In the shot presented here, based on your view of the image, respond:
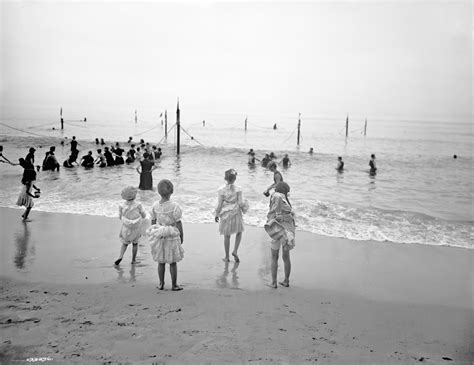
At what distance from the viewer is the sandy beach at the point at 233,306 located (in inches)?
149

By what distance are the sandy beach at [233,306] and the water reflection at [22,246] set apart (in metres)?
0.04

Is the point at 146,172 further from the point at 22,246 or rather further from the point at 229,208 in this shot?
the point at 229,208

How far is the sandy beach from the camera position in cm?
378

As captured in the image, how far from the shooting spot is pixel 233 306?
4.90 m

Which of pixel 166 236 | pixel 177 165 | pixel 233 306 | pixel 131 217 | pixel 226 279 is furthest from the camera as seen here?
pixel 177 165

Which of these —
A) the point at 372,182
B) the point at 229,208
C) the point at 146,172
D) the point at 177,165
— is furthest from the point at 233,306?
the point at 177,165

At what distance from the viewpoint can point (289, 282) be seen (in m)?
6.07

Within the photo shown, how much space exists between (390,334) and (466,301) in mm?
1954

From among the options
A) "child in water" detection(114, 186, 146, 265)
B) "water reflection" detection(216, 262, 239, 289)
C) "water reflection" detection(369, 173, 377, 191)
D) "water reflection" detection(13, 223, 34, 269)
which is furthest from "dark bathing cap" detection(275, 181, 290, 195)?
"water reflection" detection(369, 173, 377, 191)

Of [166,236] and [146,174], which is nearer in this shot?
[166,236]

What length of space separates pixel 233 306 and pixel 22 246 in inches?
191

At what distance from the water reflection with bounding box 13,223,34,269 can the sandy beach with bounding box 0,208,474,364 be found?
0.12 feet

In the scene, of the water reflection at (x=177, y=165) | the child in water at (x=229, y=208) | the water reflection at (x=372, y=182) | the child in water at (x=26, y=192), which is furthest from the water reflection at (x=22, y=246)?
the water reflection at (x=372, y=182)

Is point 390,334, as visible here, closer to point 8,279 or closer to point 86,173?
point 8,279
